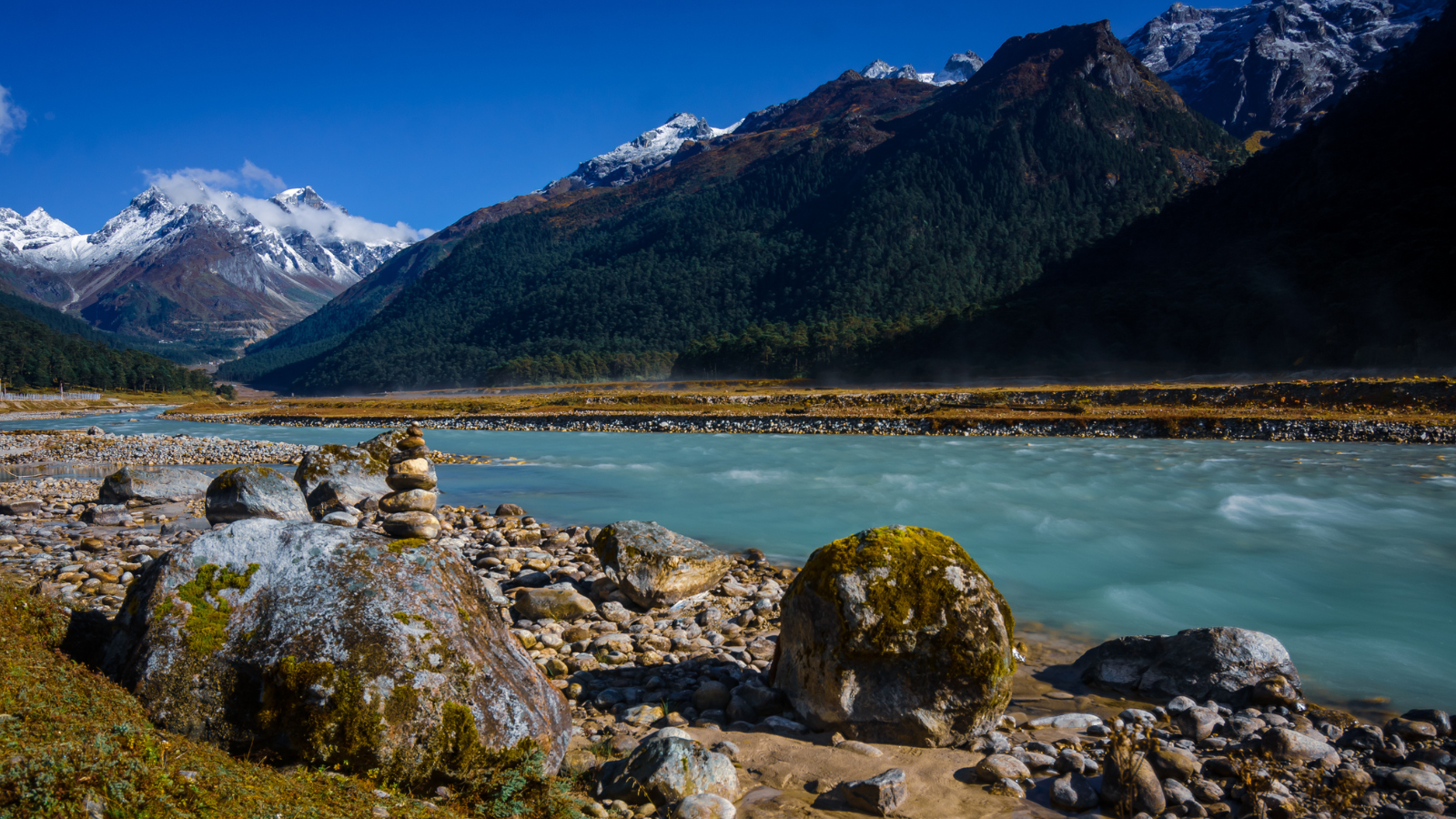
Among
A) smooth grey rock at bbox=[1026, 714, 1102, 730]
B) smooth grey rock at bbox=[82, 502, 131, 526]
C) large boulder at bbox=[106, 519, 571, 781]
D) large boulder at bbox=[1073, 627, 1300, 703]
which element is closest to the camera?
large boulder at bbox=[106, 519, 571, 781]

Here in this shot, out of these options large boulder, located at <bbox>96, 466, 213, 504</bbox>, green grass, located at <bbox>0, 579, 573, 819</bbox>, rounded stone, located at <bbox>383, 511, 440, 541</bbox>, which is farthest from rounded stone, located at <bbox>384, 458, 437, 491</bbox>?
green grass, located at <bbox>0, 579, 573, 819</bbox>

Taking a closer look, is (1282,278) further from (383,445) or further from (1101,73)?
(1101,73)

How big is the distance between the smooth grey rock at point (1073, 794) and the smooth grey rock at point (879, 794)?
996 millimetres

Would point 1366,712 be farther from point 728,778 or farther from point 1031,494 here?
point 1031,494

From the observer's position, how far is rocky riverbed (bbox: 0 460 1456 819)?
4715 millimetres

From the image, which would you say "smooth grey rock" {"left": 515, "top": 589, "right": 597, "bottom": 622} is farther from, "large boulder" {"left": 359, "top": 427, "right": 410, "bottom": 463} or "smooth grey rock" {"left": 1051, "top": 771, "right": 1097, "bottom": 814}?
"large boulder" {"left": 359, "top": 427, "right": 410, "bottom": 463}

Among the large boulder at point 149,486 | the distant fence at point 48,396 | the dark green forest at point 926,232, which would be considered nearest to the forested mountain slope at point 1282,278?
the dark green forest at point 926,232

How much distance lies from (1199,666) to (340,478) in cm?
1778

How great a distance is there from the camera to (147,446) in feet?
111

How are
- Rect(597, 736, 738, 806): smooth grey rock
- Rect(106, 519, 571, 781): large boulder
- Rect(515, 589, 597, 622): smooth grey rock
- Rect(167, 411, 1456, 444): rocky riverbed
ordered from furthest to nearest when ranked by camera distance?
Rect(167, 411, 1456, 444): rocky riverbed < Rect(515, 589, 597, 622): smooth grey rock < Rect(597, 736, 738, 806): smooth grey rock < Rect(106, 519, 571, 781): large boulder

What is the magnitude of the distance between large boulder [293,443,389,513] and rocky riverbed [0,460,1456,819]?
21.7 feet

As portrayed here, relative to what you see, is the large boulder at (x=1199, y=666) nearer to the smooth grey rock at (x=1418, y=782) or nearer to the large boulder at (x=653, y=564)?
the smooth grey rock at (x=1418, y=782)

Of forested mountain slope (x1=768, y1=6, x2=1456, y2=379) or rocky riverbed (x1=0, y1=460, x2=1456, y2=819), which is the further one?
forested mountain slope (x1=768, y1=6, x2=1456, y2=379)

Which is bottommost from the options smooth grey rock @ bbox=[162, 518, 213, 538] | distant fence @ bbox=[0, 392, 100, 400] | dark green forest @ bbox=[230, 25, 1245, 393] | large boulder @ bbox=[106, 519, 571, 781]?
smooth grey rock @ bbox=[162, 518, 213, 538]
